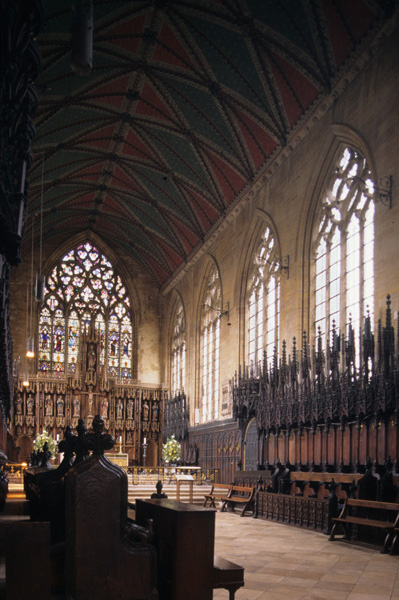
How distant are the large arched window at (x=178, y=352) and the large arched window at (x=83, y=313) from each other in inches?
97.6

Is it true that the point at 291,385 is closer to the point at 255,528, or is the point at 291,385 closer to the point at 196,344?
the point at 255,528

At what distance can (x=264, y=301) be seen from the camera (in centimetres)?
2273

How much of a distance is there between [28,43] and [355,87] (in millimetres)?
13400

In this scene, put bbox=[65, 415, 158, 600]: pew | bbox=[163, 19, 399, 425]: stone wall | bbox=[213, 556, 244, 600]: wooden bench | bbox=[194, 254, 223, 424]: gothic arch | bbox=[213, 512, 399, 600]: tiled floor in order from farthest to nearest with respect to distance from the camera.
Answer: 1. bbox=[194, 254, 223, 424]: gothic arch
2. bbox=[163, 19, 399, 425]: stone wall
3. bbox=[213, 512, 399, 600]: tiled floor
4. bbox=[213, 556, 244, 600]: wooden bench
5. bbox=[65, 415, 158, 600]: pew

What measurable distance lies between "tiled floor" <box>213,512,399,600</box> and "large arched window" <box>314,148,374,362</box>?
610cm

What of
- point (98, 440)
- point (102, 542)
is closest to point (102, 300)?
point (98, 440)

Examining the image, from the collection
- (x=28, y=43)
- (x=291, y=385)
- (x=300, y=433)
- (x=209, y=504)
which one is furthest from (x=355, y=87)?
(x=28, y=43)

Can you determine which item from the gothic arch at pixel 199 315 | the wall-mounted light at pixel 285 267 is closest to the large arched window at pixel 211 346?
the gothic arch at pixel 199 315

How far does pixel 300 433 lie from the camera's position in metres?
17.0

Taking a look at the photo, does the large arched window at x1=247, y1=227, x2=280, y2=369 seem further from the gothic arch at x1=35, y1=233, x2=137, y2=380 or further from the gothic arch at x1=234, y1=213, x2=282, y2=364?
the gothic arch at x1=35, y1=233, x2=137, y2=380

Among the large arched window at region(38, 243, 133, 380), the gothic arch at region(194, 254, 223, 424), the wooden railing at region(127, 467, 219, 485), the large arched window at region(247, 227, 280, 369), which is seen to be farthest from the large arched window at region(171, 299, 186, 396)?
the large arched window at region(247, 227, 280, 369)

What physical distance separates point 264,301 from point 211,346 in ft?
21.2

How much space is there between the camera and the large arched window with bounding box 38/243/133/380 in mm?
33750

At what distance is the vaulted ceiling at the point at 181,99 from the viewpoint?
17812mm
